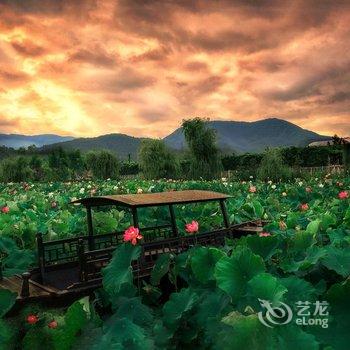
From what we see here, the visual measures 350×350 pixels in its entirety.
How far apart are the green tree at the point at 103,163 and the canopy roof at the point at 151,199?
2385cm

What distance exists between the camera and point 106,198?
4.71 meters

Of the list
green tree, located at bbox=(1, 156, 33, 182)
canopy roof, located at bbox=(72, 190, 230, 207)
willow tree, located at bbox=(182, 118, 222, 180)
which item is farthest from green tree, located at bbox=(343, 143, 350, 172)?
green tree, located at bbox=(1, 156, 33, 182)

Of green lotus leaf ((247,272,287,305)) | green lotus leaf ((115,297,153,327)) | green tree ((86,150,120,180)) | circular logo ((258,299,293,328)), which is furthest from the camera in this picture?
green tree ((86,150,120,180))

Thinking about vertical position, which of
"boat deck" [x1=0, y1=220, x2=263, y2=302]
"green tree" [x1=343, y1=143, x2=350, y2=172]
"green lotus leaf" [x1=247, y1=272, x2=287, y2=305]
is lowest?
"boat deck" [x1=0, y1=220, x2=263, y2=302]

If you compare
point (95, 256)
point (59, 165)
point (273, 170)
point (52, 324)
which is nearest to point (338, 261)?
point (52, 324)

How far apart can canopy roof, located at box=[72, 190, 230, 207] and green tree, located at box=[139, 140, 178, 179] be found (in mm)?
21099

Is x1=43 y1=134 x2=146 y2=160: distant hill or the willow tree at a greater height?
x1=43 y1=134 x2=146 y2=160: distant hill

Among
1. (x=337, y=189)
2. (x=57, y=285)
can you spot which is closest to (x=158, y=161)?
(x=337, y=189)

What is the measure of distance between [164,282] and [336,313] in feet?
7.25

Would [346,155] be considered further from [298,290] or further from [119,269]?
[298,290]

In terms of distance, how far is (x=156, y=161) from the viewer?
26.5 metres

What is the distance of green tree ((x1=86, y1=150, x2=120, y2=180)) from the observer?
2880 centimetres

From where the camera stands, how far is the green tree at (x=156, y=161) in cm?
2653

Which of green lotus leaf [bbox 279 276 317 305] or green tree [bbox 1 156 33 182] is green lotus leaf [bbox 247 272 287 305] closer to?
green lotus leaf [bbox 279 276 317 305]
